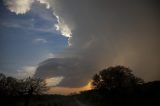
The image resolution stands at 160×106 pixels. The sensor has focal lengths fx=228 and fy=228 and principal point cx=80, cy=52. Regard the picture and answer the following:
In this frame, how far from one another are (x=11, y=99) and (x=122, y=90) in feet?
136

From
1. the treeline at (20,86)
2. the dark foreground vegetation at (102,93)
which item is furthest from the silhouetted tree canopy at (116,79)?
the treeline at (20,86)

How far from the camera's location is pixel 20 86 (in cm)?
10144

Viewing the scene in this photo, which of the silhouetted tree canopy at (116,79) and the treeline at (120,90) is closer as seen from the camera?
the treeline at (120,90)

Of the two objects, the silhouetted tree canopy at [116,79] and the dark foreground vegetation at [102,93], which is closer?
the dark foreground vegetation at [102,93]

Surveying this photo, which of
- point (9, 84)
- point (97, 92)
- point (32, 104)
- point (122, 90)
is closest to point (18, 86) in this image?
point (9, 84)

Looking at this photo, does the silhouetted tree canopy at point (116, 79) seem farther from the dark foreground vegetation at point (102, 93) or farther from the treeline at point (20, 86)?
the treeline at point (20, 86)

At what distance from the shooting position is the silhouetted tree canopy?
314ft

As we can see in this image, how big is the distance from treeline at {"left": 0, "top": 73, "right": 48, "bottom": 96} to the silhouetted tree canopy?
24797 millimetres

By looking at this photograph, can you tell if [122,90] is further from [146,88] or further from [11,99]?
[11,99]

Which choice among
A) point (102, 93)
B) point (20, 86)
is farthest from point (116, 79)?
point (20, 86)

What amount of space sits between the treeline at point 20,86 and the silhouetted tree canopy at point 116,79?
81.4ft

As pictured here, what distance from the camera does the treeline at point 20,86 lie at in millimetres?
95319

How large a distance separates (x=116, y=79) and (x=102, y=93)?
9.54 m

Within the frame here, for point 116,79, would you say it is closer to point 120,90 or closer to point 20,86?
point 120,90
